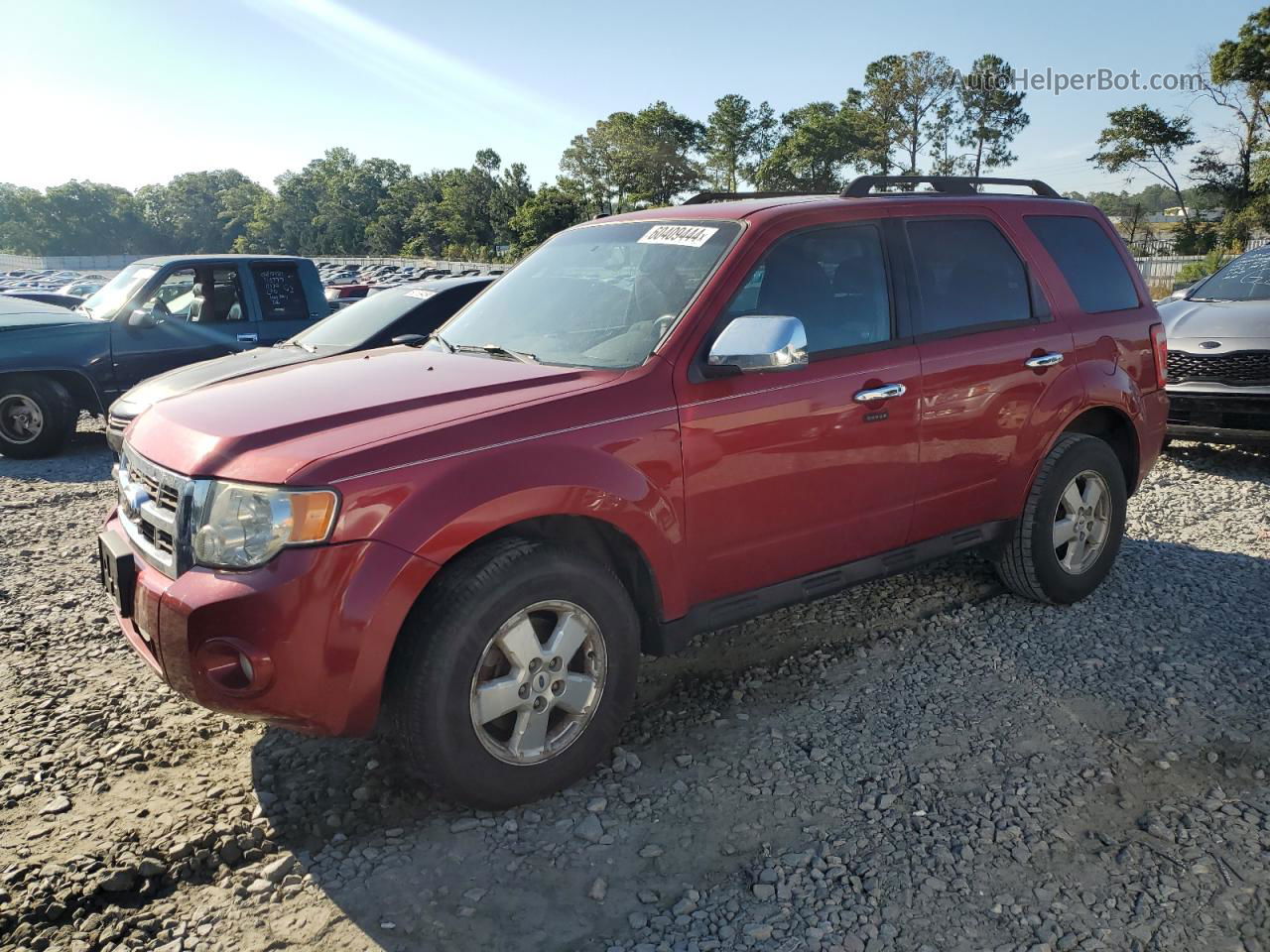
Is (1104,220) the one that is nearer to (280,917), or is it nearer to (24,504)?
(280,917)

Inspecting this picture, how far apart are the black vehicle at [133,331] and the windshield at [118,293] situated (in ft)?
0.05

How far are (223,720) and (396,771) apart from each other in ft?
2.88

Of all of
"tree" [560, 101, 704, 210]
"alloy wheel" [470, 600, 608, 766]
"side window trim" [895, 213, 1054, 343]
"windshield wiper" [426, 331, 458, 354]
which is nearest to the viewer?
"alloy wheel" [470, 600, 608, 766]

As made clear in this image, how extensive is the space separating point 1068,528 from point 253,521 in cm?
368

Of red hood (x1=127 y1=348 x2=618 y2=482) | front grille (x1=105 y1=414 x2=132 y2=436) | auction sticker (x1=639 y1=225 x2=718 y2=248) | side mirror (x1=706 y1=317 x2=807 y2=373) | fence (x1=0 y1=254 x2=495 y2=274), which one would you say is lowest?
front grille (x1=105 y1=414 x2=132 y2=436)

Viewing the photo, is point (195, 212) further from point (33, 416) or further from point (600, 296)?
point (600, 296)

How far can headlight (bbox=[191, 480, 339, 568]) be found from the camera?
2.52m

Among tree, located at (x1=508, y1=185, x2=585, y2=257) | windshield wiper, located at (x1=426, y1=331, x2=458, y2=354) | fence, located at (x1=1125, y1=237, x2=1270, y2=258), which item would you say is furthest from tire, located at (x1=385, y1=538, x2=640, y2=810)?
tree, located at (x1=508, y1=185, x2=585, y2=257)

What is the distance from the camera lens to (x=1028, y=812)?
2941 millimetres

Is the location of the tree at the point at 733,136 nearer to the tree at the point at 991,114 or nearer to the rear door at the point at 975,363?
the tree at the point at 991,114

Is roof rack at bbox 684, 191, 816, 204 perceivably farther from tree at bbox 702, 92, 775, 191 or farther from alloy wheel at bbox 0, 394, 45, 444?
tree at bbox 702, 92, 775, 191

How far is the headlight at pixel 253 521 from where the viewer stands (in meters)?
2.52

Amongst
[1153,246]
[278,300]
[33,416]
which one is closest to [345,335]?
[278,300]

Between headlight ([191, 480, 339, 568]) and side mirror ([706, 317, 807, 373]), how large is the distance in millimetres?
1360
